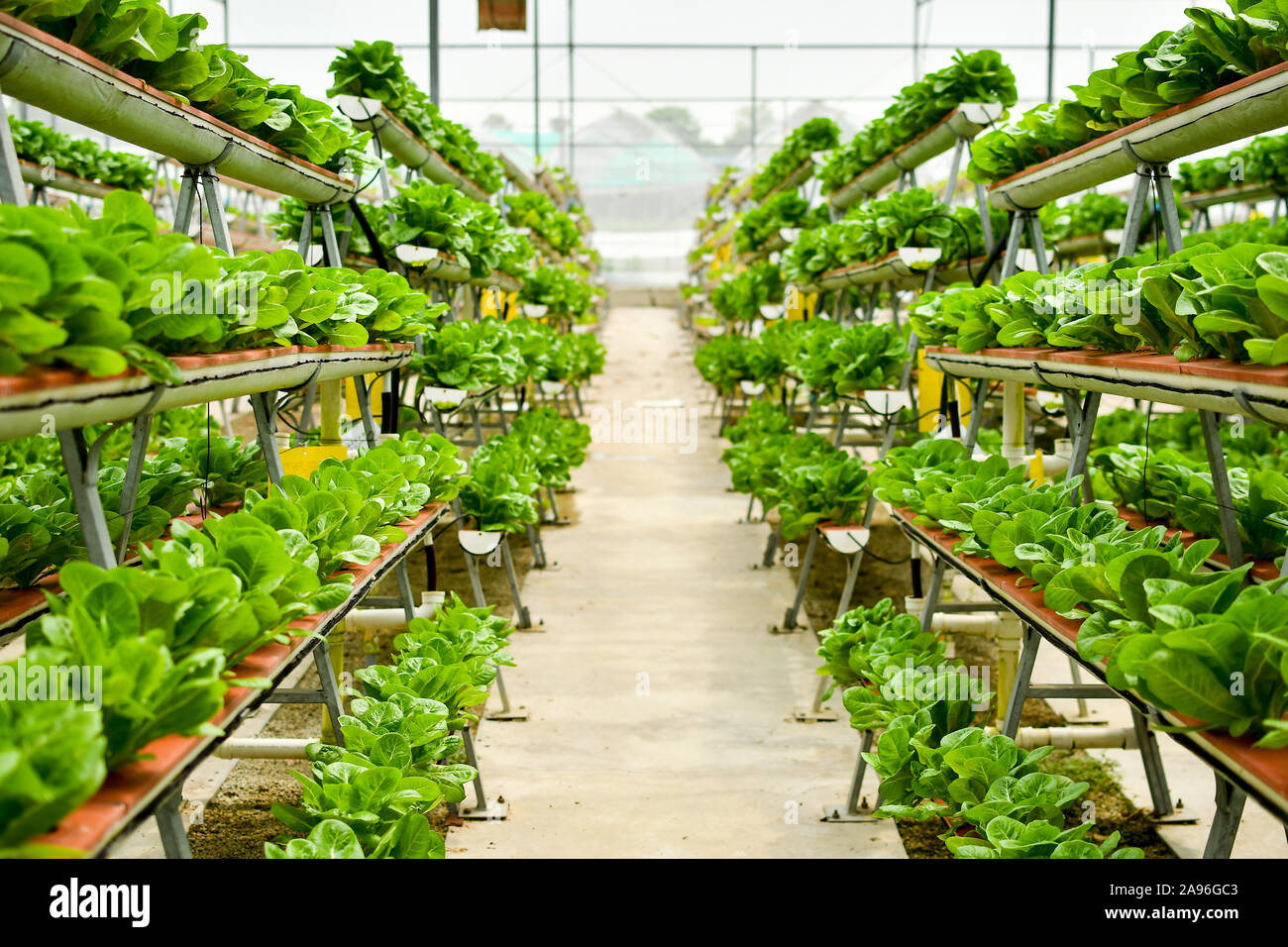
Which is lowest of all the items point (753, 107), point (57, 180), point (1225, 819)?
point (1225, 819)

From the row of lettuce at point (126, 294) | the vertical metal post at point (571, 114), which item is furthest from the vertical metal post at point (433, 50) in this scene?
the vertical metal post at point (571, 114)

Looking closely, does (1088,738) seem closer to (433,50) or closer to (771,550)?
(771,550)

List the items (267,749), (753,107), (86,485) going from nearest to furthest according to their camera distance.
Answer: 1. (86,485)
2. (267,749)
3. (753,107)

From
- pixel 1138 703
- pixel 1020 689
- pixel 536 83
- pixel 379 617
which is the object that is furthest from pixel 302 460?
pixel 536 83

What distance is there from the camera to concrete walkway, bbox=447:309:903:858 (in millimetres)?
3016

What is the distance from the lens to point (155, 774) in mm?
1166

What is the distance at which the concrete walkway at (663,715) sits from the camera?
302 cm

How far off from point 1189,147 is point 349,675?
3.55 meters

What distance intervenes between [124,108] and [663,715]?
9.46 feet

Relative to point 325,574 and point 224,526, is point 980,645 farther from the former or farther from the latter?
point 224,526

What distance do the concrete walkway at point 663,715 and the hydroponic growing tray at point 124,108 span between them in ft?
6.38

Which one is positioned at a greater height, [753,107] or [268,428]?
[753,107]

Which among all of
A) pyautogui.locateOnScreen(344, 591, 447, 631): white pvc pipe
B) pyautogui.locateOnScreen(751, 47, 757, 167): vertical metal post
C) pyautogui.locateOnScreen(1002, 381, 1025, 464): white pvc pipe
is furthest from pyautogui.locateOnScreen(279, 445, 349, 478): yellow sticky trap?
pyautogui.locateOnScreen(751, 47, 757, 167): vertical metal post

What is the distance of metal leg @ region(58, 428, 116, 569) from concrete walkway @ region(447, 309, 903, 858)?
1.72 m
